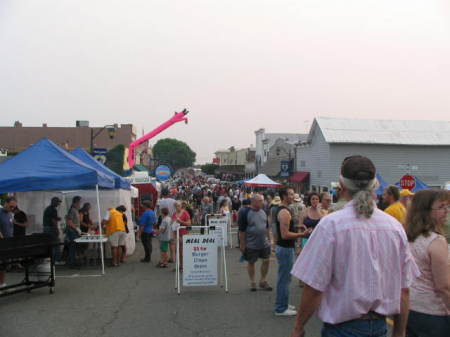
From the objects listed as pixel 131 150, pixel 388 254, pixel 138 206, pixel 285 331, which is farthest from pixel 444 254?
pixel 131 150

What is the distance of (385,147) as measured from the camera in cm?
3453

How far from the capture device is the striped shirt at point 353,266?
8.60 feet

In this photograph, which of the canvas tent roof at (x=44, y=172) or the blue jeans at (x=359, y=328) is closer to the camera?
the blue jeans at (x=359, y=328)

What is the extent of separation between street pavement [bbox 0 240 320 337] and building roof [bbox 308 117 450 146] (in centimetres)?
2615

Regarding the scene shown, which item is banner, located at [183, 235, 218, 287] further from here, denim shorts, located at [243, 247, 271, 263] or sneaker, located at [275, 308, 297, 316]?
sneaker, located at [275, 308, 297, 316]

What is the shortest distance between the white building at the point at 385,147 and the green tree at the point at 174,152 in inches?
4554

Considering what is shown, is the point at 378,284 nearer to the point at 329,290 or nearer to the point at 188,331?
the point at 329,290

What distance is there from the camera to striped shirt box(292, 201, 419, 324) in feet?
8.60

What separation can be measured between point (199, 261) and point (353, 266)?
250 inches

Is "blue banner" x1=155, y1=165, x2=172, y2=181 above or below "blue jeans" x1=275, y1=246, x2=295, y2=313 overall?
above

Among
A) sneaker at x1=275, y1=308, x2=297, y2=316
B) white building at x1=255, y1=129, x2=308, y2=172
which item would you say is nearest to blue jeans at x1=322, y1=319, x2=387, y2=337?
sneaker at x1=275, y1=308, x2=297, y2=316

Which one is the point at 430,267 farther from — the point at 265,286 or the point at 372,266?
the point at 265,286

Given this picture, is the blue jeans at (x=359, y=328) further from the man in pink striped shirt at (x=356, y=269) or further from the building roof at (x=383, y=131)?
the building roof at (x=383, y=131)

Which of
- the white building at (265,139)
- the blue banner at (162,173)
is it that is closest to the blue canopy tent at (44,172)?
the blue banner at (162,173)
